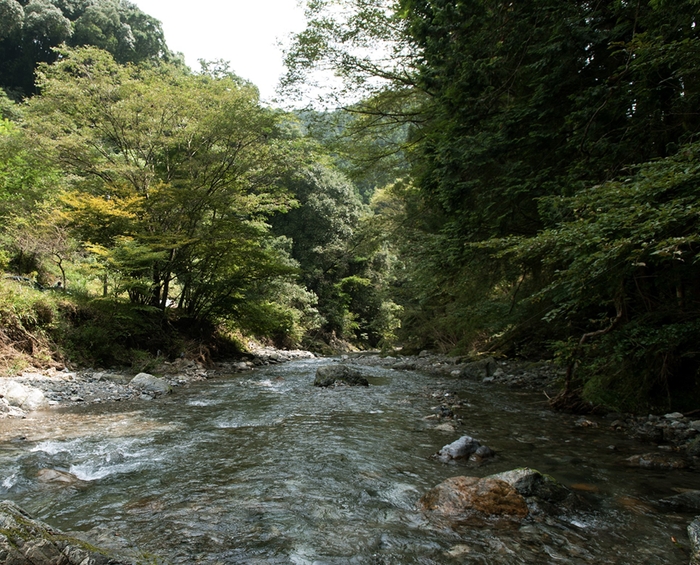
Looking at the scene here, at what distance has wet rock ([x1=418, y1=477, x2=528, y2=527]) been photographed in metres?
3.13

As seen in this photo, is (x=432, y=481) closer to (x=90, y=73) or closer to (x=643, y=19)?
(x=643, y=19)

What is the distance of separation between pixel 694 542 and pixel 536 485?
1.10 meters

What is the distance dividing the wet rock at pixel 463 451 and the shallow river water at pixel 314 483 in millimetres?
136

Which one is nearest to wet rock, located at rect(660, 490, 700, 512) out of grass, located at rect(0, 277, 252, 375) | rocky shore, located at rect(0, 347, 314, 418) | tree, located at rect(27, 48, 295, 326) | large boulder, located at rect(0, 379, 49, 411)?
rocky shore, located at rect(0, 347, 314, 418)

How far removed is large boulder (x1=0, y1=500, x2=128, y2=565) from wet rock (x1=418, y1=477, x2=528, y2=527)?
219 cm

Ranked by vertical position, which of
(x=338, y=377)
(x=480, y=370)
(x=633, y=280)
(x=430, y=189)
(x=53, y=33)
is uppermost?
(x=53, y=33)

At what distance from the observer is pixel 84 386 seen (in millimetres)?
8609

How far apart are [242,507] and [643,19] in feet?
22.6

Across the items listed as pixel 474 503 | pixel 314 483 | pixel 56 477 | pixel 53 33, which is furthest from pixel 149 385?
pixel 53 33

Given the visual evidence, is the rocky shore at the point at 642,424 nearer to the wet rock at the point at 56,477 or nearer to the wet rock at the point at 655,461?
the wet rock at the point at 655,461

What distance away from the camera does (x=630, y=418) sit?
6199 mm

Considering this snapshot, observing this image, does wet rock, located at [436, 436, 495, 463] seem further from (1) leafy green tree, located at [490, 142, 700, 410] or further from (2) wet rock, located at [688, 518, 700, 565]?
(2) wet rock, located at [688, 518, 700, 565]

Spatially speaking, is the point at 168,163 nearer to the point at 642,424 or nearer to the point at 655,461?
the point at 642,424

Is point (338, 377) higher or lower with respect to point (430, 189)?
lower
